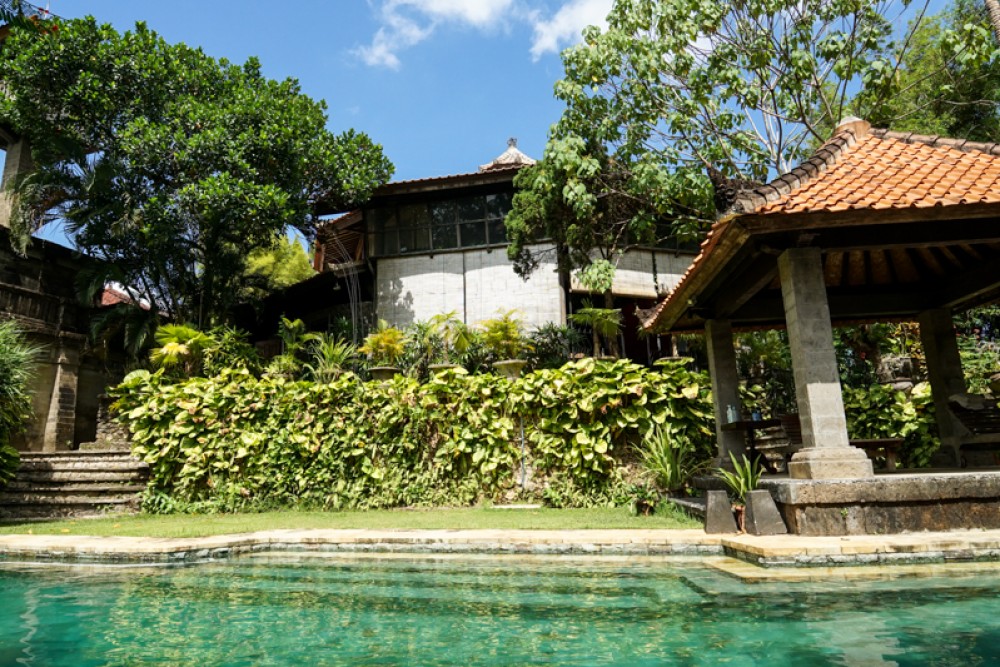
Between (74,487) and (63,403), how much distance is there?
700 cm

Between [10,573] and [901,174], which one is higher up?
[901,174]

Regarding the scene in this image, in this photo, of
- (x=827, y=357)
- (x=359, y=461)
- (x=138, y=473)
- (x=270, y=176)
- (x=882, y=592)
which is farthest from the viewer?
(x=270, y=176)

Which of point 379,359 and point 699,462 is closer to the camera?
point 699,462

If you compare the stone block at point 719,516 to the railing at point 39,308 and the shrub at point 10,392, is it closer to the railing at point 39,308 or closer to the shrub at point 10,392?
the shrub at point 10,392

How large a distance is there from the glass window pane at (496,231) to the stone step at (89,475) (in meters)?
10.3

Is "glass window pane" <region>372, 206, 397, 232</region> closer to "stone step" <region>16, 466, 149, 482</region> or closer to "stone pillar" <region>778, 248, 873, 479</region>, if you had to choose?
"stone step" <region>16, 466, 149, 482</region>

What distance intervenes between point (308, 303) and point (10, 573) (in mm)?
16463

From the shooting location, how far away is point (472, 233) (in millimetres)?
18000

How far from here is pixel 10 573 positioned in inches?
230

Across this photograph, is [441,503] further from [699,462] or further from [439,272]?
[439,272]

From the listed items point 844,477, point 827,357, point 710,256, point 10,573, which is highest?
point 710,256

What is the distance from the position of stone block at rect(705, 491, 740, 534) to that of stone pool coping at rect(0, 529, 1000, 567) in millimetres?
182

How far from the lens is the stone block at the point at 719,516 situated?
5711 mm

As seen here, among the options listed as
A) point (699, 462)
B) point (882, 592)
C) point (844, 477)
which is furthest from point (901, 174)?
point (699, 462)
